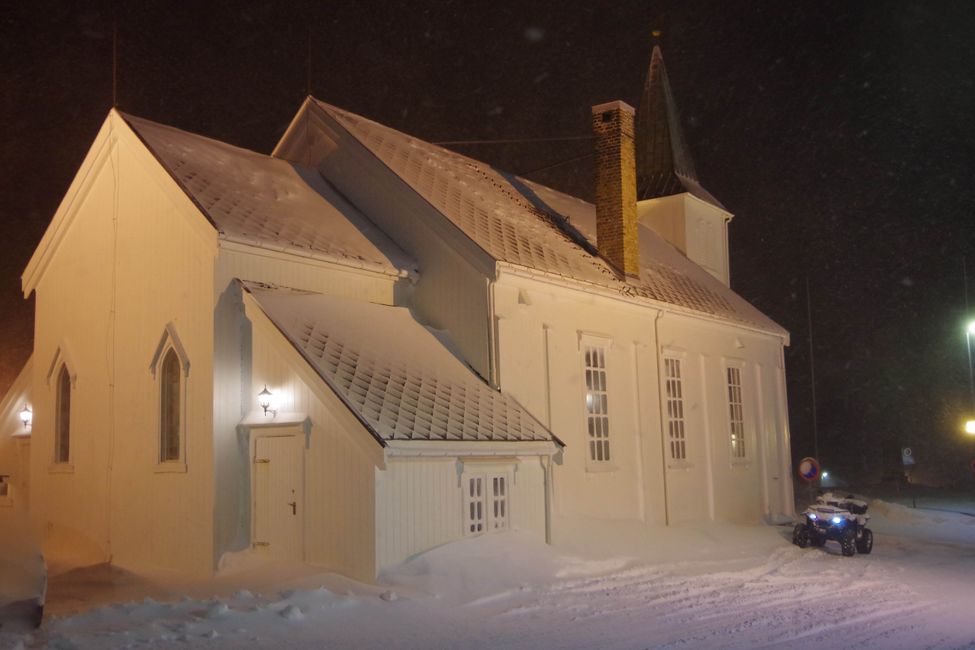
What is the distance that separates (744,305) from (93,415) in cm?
1922

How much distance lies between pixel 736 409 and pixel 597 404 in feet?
24.6

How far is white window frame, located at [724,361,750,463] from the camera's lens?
85.0ft

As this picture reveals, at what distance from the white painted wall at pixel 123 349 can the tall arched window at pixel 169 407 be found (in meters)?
0.15

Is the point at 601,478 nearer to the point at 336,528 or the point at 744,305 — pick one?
the point at 336,528

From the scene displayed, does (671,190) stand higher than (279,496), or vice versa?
(671,190)

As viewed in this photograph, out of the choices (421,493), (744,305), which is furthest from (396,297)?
(744,305)

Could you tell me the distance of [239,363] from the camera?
51.8 feet

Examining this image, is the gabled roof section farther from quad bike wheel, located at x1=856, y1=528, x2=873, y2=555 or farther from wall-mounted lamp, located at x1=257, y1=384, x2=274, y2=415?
quad bike wheel, located at x1=856, y1=528, x2=873, y2=555

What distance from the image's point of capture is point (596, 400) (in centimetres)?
2069

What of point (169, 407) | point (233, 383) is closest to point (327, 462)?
point (233, 383)

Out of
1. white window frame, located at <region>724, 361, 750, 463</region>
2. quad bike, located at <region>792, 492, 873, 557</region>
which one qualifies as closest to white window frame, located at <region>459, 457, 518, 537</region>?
quad bike, located at <region>792, 492, 873, 557</region>

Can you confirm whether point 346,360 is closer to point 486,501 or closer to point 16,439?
point 486,501

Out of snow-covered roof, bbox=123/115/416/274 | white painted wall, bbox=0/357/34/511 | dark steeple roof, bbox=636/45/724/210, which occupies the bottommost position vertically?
white painted wall, bbox=0/357/34/511

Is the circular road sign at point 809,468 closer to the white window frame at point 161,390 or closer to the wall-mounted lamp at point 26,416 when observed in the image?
the white window frame at point 161,390
